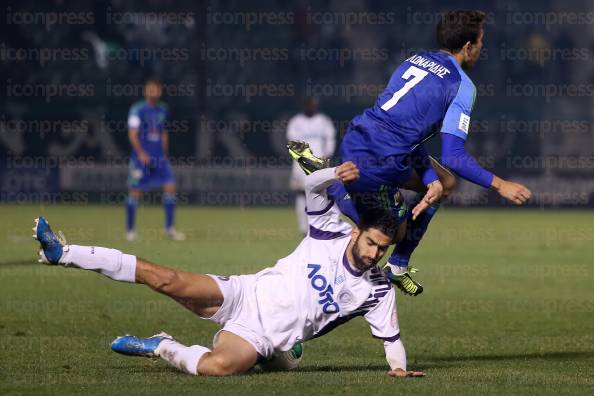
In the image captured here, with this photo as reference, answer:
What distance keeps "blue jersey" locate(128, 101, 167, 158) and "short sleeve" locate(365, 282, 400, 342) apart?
40.8 ft

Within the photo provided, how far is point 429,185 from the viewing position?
27.3 ft

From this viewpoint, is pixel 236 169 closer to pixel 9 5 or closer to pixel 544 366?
pixel 9 5

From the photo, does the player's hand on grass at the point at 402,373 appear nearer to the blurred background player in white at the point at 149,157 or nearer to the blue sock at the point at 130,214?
the blurred background player in white at the point at 149,157

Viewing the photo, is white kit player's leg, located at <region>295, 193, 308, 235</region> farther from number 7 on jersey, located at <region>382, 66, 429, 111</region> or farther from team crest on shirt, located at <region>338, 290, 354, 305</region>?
team crest on shirt, located at <region>338, 290, 354, 305</region>

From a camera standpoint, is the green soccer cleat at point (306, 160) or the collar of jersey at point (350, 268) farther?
the green soccer cleat at point (306, 160)

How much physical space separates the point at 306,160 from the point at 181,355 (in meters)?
1.84

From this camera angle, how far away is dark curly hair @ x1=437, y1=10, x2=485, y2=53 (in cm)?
820

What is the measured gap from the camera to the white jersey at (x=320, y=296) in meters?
7.57

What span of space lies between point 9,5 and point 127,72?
11.3 ft

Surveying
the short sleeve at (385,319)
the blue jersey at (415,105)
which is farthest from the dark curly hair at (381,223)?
the blue jersey at (415,105)

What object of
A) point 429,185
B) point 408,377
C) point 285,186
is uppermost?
point 429,185

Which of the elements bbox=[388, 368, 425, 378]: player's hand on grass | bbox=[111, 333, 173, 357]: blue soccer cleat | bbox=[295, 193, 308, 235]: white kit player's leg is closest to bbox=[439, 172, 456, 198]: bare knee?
bbox=[388, 368, 425, 378]: player's hand on grass

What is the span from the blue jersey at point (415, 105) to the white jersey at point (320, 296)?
767mm

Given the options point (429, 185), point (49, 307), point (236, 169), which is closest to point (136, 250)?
point (49, 307)
